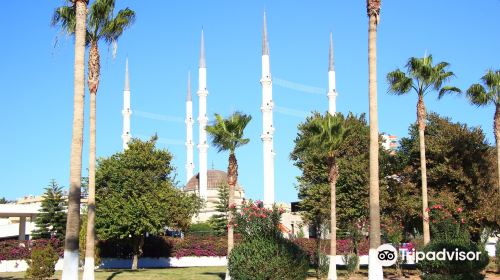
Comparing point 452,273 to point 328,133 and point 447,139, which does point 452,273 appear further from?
point 447,139

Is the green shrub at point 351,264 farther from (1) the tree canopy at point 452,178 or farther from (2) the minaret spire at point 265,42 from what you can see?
(2) the minaret spire at point 265,42

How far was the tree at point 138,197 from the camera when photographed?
132ft

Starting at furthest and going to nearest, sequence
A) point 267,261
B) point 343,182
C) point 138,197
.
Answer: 1. point 138,197
2. point 343,182
3. point 267,261

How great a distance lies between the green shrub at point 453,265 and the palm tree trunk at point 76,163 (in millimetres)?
13603

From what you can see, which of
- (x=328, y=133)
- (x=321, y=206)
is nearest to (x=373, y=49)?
(x=328, y=133)

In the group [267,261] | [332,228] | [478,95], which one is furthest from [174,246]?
[267,261]

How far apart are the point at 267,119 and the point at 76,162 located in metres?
53.7

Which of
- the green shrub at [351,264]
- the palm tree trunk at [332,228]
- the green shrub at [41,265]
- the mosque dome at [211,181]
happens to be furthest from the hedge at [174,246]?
the mosque dome at [211,181]

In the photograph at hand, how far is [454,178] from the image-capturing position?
35656mm

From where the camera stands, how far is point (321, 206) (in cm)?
4022

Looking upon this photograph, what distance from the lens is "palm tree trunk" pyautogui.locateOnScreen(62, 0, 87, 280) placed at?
1441cm

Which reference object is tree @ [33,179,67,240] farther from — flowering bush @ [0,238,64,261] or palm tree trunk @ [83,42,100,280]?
palm tree trunk @ [83,42,100,280]

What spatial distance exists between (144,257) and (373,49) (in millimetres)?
34006

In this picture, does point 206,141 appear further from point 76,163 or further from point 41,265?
point 76,163
